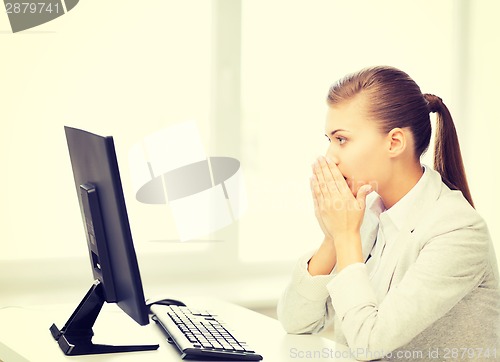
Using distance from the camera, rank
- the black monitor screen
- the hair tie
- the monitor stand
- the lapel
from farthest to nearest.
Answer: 1. the hair tie
2. the lapel
3. the monitor stand
4. the black monitor screen

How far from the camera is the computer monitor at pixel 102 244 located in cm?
145

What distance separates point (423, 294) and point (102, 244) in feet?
2.17

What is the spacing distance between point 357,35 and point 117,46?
1006mm

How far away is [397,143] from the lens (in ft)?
5.90

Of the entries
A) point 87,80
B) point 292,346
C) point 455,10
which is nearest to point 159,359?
point 292,346

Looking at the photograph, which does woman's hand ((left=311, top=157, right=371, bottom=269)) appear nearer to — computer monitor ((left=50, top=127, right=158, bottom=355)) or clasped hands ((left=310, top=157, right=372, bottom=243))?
clasped hands ((left=310, top=157, right=372, bottom=243))

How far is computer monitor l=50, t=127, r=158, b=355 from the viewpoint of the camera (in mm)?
1448

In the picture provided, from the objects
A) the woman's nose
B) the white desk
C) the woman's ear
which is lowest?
the white desk

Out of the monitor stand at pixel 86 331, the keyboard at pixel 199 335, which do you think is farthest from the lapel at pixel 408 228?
the monitor stand at pixel 86 331

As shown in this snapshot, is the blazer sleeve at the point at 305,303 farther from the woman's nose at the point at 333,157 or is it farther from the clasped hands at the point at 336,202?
the woman's nose at the point at 333,157

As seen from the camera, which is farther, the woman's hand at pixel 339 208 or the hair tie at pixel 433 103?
the hair tie at pixel 433 103

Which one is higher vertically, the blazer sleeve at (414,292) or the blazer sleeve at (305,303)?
the blazer sleeve at (414,292)

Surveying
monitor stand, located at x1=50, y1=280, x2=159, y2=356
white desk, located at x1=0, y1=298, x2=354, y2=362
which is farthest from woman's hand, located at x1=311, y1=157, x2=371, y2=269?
monitor stand, located at x1=50, y1=280, x2=159, y2=356

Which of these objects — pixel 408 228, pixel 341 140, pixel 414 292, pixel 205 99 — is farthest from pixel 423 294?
pixel 205 99
